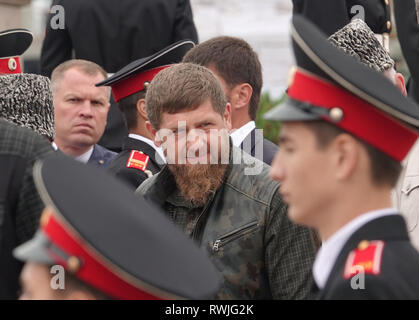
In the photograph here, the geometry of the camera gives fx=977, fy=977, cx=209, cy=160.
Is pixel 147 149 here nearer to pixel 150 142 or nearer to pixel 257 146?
pixel 150 142

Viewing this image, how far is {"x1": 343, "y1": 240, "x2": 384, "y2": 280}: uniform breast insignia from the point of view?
2.74 metres

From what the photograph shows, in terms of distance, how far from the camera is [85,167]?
8.73 feet

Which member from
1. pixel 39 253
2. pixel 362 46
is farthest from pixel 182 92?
pixel 39 253

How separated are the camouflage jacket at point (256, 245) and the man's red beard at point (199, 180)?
45mm

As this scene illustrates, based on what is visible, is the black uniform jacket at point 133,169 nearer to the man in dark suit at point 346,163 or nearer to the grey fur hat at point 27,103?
the grey fur hat at point 27,103

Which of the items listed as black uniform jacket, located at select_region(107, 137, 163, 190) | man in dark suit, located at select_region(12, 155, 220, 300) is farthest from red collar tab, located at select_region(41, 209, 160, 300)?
black uniform jacket, located at select_region(107, 137, 163, 190)

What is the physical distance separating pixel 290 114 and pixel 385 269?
0.57 meters

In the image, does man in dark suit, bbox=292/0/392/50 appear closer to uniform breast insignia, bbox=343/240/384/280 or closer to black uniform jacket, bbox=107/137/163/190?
black uniform jacket, bbox=107/137/163/190

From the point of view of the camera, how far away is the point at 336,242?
2902mm

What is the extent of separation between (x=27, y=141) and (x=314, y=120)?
98 cm

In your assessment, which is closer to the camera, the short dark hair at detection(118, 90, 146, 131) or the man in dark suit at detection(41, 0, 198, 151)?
the short dark hair at detection(118, 90, 146, 131)

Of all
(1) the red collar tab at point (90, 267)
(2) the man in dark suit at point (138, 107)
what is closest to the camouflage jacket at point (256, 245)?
(2) the man in dark suit at point (138, 107)

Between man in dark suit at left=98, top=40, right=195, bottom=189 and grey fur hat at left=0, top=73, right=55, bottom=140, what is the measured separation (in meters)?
0.71

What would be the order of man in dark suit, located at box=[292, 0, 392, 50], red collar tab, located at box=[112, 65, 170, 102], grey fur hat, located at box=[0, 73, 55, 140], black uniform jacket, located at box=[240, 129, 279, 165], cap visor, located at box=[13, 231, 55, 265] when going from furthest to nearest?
1. man in dark suit, located at box=[292, 0, 392, 50]
2. red collar tab, located at box=[112, 65, 170, 102]
3. black uniform jacket, located at box=[240, 129, 279, 165]
4. grey fur hat, located at box=[0, 73, 55, 140]
5. cap visor, located at box=[13, 231, 55, 265]
